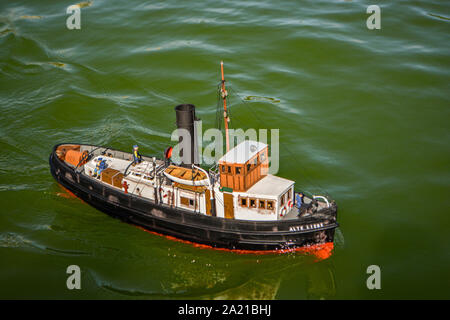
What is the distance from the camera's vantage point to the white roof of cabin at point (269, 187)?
19531 millimetres

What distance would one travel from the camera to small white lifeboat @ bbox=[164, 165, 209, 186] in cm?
2033

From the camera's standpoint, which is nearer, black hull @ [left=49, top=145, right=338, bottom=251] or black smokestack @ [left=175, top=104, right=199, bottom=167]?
black hull @ [left=49, top=145, right=338, bottom=251]

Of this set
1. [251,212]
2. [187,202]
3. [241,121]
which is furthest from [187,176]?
[241,121]

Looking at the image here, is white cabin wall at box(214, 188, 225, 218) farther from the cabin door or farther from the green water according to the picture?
the green water

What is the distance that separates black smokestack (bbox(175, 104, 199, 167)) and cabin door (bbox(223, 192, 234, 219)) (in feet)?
9.26

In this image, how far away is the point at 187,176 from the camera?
68.2 ft

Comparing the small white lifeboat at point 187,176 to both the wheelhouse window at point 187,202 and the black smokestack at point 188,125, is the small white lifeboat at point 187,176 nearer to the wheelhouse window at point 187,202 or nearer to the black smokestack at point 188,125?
the black smokestack at point 188,125

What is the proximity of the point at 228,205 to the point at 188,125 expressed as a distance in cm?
422

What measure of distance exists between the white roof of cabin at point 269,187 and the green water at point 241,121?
3.19 m

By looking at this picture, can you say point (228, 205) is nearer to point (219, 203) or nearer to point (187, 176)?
point (219, 203)

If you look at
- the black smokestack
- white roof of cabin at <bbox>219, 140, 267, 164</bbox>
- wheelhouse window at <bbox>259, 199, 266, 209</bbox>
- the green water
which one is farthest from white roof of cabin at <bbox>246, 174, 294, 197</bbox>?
the black smokestack

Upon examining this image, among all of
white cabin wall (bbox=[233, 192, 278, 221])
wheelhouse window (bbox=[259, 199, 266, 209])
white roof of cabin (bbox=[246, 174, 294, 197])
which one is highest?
white roof of cabin (bbox=[246, 174, 294, 197])

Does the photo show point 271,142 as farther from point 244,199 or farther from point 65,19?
point 65,19
